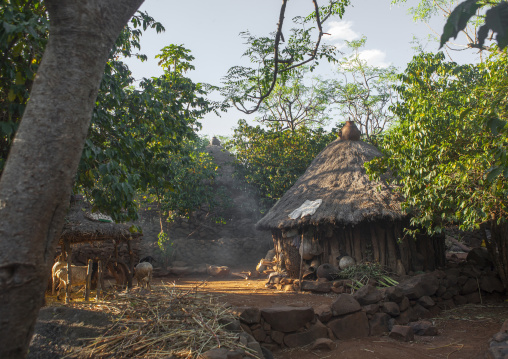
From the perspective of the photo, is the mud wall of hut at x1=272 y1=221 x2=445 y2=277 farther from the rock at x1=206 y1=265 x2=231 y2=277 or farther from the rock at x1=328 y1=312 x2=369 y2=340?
the rock at x1=206 y1=265 x2=231 y2=277

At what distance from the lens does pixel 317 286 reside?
944 centimetres

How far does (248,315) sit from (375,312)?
2.37 metres

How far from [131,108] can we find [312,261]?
6.61m

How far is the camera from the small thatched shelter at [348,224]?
31.3ft

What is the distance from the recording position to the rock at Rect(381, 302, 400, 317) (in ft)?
21.6

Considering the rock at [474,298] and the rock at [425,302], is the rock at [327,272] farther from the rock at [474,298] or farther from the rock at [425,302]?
the rock at [474,298]

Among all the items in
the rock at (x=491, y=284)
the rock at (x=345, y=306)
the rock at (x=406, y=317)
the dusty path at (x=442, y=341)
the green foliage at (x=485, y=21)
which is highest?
the green foliage at (x=485, y=21)

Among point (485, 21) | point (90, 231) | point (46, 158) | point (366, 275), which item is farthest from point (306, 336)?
point (90, 231)

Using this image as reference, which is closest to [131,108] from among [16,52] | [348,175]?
[16,52]

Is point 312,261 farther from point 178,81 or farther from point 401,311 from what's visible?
point 178,81

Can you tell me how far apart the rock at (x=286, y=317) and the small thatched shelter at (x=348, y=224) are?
414 cm

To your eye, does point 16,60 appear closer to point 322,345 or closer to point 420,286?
point 322,345

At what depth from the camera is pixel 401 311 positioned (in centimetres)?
680

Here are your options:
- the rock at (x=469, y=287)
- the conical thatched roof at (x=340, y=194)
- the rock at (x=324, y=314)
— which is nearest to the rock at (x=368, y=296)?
the rock at (x=324, y=314)
